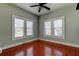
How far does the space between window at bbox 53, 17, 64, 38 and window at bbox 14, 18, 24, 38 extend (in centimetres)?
42

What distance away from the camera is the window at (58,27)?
950mm

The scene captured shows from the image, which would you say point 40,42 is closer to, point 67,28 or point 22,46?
point 22,46

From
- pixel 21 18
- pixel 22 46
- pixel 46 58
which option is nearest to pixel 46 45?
pixel 46 58

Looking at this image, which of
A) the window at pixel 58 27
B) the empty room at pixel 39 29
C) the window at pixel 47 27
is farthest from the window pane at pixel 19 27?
the window at pixel 58 27

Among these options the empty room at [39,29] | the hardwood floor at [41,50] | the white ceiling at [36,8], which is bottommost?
the hardwood floor at [41,50]

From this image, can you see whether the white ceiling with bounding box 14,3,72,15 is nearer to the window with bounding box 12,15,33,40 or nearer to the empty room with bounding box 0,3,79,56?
the empty room with bounding box 0,3,79,56

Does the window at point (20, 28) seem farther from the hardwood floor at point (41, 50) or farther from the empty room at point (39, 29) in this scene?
the hardwood floor at point (41, 50)

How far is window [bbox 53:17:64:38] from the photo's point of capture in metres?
0.95

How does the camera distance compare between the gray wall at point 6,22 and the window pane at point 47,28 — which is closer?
the gray wall at point 6,22

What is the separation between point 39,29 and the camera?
1.04 metres

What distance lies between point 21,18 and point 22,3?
182mm

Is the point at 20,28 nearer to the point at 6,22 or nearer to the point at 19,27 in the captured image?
the point at 19,27

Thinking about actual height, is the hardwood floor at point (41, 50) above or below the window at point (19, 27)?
below

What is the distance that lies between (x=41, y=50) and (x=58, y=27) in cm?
37
